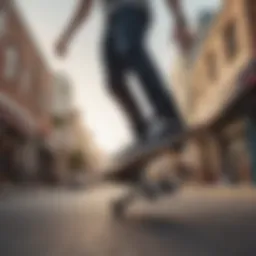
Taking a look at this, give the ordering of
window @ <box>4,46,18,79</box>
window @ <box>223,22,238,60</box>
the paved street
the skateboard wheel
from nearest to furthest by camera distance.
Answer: the paved street
window @ <box>4,46,18,79</box>
window @ <box>223,22,238,60</box>
the skateboard wheel

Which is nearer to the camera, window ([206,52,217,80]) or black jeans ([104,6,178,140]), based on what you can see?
black jeans ([104,6,178,140])

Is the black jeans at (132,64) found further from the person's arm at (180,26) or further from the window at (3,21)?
the window at (3,21)

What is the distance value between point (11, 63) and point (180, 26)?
0.99ft

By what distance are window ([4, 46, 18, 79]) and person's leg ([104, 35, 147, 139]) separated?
0.48 feet

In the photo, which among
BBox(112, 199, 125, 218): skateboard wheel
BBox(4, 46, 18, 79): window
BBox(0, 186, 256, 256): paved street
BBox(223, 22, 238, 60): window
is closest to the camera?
BBox(0, 186, 256, 256): paved street

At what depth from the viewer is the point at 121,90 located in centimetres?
67

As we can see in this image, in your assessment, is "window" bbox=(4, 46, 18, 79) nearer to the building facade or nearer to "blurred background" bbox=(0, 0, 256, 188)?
A: "blurred background" bbox=(0, 0, 256, 188)

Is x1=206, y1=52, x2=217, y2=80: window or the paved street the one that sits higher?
x1=206, y1=52, x2=217, y2=80: window

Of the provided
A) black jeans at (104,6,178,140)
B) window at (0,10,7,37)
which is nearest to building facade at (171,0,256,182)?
black jeans at (104,6,178,140)

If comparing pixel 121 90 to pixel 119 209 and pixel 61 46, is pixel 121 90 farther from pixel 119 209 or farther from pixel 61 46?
pixel 119 209

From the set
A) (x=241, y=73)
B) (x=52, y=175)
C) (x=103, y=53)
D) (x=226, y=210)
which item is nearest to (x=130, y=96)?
(x=103, y=53)

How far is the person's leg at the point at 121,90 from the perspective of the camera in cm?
67

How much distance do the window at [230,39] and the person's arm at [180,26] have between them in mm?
86

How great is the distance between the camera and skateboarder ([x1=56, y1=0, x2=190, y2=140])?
66cm
